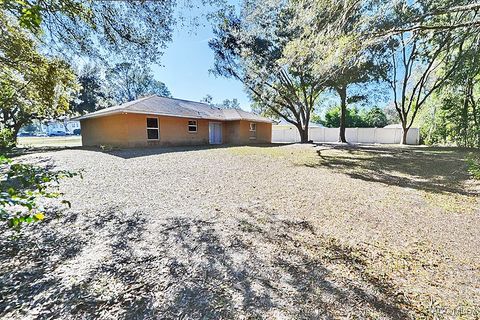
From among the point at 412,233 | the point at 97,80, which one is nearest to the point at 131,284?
the point at 412,233

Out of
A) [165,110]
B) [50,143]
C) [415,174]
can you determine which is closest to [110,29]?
[415,174]

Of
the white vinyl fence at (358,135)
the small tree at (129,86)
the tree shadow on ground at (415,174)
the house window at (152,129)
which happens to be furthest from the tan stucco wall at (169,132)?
the small tree at (129,86)

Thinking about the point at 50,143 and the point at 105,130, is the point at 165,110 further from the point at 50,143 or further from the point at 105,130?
the point at 50,143

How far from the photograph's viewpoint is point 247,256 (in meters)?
2.78

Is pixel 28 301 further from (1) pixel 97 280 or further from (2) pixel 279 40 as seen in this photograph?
(2) pixel 279 40

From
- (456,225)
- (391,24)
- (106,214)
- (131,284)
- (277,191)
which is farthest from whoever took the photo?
(391,24)

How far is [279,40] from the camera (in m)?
14.8

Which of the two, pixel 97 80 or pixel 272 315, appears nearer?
pixel 272 315

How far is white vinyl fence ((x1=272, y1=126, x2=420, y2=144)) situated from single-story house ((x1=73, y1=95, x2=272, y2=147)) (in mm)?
9655

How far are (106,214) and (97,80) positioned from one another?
28302 mm

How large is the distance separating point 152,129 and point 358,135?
77.1ft

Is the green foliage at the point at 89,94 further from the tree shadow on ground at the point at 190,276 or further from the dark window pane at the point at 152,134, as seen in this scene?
the tree shadow on ground at the point at 190,276

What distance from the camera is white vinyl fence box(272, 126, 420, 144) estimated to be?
24859 mm

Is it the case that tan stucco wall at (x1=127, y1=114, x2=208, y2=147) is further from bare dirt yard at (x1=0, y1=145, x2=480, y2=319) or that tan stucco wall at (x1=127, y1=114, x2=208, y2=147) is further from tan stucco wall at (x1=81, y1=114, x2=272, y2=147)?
bare dirt yard at (x1=0, y1=145, x2=480, y2=319)
